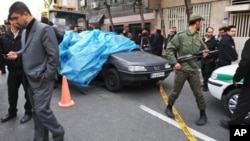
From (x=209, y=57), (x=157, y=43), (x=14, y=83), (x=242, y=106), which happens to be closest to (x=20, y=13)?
(x=14, y=83)

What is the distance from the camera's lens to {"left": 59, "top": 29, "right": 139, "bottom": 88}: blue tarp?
17.8 feet

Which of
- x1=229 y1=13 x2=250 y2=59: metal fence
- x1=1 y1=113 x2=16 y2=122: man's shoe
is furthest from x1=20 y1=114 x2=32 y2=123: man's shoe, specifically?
x1=229 y1=13 x2=250 y2=59: metal fence

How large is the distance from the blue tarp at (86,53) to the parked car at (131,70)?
254mm

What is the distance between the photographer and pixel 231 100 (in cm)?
401

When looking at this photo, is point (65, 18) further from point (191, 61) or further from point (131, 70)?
point (191, 61)

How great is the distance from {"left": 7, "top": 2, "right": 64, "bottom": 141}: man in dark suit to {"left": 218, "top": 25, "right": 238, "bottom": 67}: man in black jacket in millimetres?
4015

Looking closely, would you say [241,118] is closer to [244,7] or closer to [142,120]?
[142,120]

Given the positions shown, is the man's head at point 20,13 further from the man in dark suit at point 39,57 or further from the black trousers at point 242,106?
the black trousers at point 242,106

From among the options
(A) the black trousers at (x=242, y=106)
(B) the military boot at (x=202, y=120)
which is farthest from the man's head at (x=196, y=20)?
(B) the military boot at (x=202, y=120)

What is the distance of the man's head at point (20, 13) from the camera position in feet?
8.74

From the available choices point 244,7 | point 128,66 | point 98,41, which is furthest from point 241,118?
point 244,7

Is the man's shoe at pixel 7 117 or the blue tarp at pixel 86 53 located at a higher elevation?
the blue tarp at pixel 86 53

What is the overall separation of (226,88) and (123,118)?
6.31 feet

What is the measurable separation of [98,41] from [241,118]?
12.7 feet
